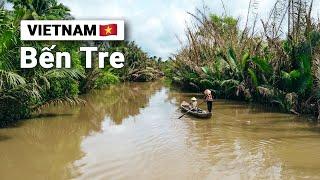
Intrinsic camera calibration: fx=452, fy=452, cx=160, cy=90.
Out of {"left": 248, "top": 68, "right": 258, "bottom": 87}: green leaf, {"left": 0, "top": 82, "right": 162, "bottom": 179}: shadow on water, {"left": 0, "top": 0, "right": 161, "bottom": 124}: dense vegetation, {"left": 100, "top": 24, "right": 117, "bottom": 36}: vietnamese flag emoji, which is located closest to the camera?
{"left": 0, "top": 82, "right": 162, "bottom": 179}: shadow on water

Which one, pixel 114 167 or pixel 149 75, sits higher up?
pixel 149 75

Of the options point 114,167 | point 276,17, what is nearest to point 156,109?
point 276,17

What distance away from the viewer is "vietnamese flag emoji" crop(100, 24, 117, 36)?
15.9m

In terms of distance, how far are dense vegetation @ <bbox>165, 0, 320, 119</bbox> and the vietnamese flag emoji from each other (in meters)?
7.23

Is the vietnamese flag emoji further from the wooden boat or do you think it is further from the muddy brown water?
the wooden boat

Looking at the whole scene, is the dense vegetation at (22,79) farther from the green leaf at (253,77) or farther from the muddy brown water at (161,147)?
the green leaf at (253,77)

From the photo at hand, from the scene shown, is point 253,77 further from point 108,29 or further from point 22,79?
point 22,79

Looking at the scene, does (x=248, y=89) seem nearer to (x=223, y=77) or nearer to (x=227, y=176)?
(x=223, y=77)

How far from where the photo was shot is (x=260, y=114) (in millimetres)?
19500

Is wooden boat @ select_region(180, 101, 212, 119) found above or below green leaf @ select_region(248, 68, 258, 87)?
below

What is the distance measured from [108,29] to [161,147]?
219 inches

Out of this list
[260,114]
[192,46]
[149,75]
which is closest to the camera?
[260,114]

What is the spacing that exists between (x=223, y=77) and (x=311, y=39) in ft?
29.2

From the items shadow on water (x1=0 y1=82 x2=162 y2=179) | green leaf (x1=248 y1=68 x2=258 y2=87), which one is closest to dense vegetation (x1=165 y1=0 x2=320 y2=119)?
green leaf (x1=248 y1=68 x2=258 y2=87)
